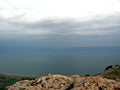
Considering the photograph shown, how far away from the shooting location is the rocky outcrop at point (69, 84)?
1815 inches

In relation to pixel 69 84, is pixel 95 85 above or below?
above

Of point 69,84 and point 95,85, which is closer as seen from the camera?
point 95,85

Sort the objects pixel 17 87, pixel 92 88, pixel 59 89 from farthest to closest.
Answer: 1. pixel 17 87
2. pixel 59 89
3. pixel 92 88

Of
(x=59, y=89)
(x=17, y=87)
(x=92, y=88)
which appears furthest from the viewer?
(x=17, y=87)

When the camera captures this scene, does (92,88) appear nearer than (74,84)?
Yes

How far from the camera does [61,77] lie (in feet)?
175

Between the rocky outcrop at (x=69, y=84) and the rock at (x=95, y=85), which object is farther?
the rocky outcrop at (x=69, y=84)

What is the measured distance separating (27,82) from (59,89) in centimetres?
881

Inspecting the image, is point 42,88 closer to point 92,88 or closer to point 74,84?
point 74,84

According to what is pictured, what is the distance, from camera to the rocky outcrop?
151 ft

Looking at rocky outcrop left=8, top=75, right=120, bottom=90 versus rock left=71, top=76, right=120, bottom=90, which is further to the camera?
rocky outcrop left=8, top=75, right=120, bottom=90

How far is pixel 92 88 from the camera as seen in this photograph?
1788 inches

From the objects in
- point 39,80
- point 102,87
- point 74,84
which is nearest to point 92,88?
point 102,87

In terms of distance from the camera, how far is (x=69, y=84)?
5012 cm
